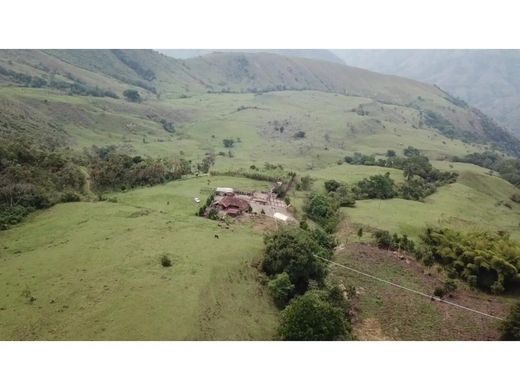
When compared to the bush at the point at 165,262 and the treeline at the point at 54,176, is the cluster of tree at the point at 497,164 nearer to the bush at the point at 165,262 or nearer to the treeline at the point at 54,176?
the treeline at the point at 54,176

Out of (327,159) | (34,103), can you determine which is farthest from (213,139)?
(34,103)

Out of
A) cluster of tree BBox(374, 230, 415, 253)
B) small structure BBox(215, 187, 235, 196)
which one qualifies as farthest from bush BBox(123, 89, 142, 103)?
cluster of tree BBox(374, 230, 415, 253)

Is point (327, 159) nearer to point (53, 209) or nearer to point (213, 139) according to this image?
point (213, 139)

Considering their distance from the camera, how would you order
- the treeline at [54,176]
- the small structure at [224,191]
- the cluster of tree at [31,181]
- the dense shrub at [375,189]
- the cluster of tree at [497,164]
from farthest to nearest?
the cluster of tree at [497,164] → the dense shrub at [375,189] → the small structure at [224,191] → the treeline at [54,176] → the cluster of tree at [31,181]

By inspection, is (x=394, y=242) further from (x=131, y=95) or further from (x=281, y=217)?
(x=131, y=95)

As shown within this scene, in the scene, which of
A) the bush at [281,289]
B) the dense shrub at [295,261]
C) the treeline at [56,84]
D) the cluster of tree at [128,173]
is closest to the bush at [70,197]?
the cluster of tree at [128,173]

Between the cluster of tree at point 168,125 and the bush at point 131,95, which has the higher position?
the bush at point 131,95

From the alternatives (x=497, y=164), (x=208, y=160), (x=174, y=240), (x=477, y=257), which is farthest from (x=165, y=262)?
(x=497, y=164)
